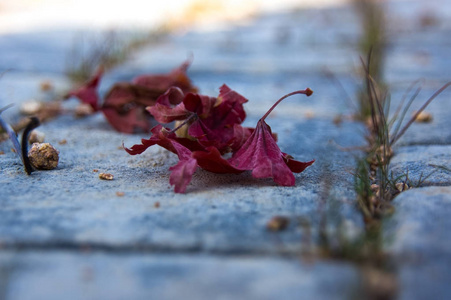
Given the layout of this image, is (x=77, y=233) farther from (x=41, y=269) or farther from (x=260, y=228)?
(x=260, y=228)

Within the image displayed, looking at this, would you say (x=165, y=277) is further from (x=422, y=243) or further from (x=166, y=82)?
Result: (x=166, y=82)

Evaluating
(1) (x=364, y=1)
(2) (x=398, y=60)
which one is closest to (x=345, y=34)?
(1) (x=364, y=1)

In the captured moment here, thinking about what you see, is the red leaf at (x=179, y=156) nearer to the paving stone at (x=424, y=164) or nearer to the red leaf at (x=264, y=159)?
the red leaf at (x=264, y=159)

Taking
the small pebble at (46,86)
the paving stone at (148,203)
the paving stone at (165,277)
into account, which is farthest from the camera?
the small pebble at (46,86)

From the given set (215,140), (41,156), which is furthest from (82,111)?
(215,140)

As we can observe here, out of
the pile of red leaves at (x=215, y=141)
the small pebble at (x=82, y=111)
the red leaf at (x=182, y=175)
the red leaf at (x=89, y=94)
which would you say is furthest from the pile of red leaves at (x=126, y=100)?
the red leaf at (x=182, y=175)

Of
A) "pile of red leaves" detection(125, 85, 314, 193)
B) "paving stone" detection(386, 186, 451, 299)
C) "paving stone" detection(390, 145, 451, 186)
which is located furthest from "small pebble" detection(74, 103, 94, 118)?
"paving stone" detection(386, 186, 451, 299)
